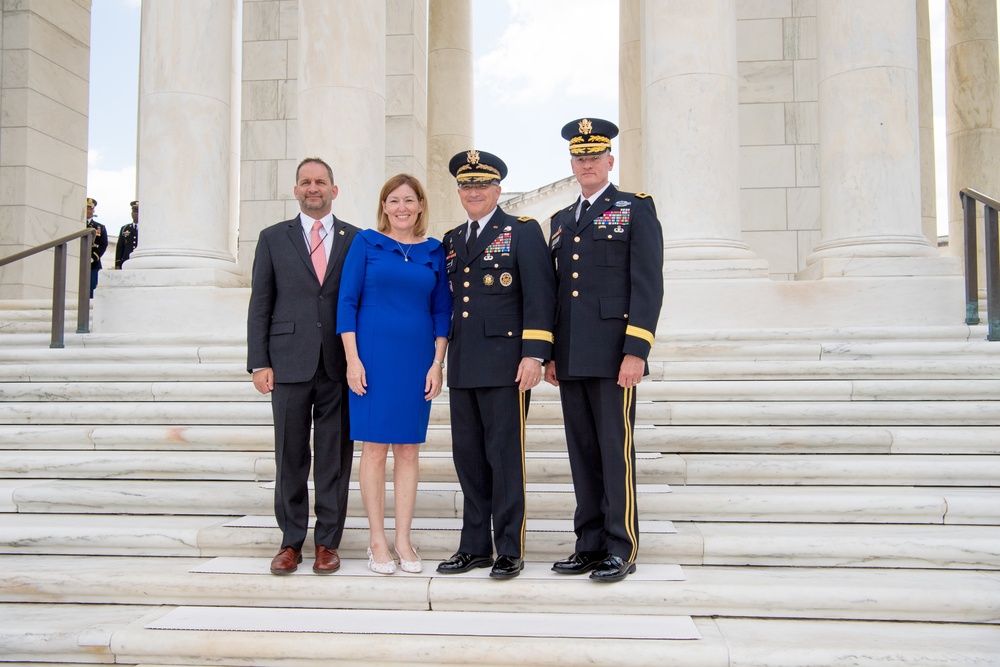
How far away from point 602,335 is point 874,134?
7097 millimetres

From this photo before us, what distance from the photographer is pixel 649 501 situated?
6.70 m

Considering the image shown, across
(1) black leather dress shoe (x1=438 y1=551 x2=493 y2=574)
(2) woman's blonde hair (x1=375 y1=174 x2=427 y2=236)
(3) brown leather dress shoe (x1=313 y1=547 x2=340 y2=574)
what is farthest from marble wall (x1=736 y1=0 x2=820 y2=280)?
(3) brown leather dress shoe (x1=313 y1=547 x2=340 y2=574)

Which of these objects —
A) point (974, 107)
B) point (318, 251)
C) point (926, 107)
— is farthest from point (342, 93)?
point (974, 107)

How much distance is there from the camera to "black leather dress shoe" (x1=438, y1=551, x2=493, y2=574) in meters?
5.66

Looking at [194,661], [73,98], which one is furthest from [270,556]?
[73,98]

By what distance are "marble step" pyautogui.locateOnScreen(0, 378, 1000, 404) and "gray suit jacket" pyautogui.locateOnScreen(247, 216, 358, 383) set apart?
2.65 m

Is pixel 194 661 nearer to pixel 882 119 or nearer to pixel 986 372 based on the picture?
pixel 986 372

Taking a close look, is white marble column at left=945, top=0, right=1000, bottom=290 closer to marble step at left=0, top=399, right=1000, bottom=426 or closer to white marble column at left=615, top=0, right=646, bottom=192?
white marble column at left=615, top=0, right=646, bottom=192

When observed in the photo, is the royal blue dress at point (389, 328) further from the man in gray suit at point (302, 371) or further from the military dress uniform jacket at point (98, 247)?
the military dress uniform jacket at point (98, 247)

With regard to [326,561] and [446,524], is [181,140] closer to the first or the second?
[446,524]

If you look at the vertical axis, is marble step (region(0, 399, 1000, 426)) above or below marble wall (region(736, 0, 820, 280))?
below

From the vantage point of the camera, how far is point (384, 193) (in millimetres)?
6012

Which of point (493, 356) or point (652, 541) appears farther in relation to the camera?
point (652, 541)

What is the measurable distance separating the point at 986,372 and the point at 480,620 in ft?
19.5
